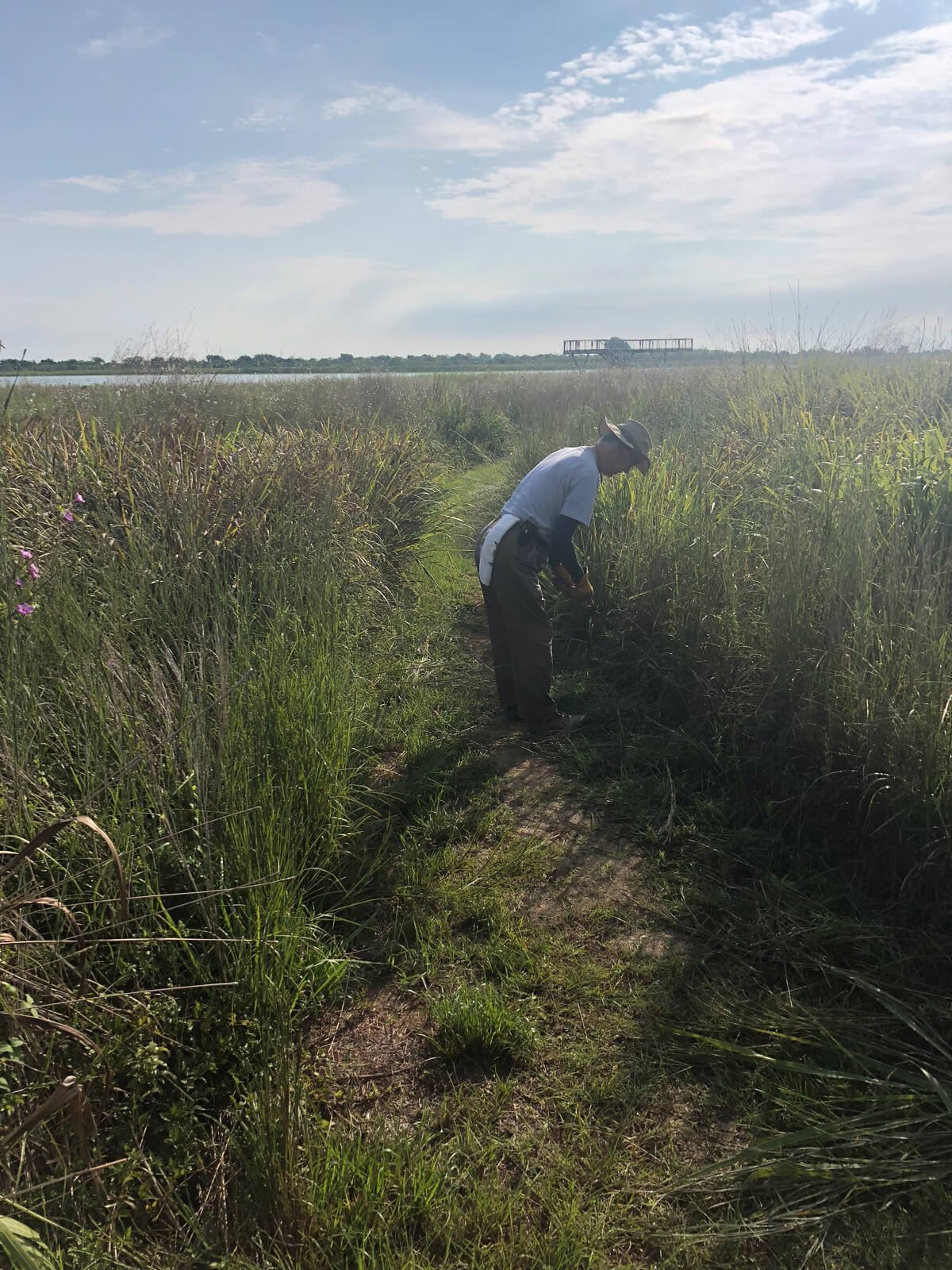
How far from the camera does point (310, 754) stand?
3039 mm

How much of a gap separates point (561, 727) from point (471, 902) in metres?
1.64

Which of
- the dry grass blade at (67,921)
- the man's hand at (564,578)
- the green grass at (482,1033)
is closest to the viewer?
the dry grass blade at (67,921)

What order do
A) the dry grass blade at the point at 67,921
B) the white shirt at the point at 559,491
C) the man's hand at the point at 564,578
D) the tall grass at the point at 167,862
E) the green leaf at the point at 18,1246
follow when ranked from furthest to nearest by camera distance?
the man's hand at the point at 564,578
the white shirt at the point at 559,491
the tall grass at the point at 167,862
the dry grass blade at the point at 67,921
the green leaf at the point at 18,1246

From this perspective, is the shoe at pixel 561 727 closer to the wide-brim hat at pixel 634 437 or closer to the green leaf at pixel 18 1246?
the wide-brim hat at pixel 634 437

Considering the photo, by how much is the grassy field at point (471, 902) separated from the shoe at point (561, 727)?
0.33 feet

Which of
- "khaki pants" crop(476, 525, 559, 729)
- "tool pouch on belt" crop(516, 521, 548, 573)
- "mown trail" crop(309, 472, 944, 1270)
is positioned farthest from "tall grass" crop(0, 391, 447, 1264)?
"tool pouch on belt" crop(516, 521, 548, 573)

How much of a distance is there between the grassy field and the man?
0.97 ft

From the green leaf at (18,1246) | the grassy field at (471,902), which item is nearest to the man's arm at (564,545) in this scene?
the grassy field at (471,902)

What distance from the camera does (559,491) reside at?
4.41 metres

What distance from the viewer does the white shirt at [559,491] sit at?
4.33 metres

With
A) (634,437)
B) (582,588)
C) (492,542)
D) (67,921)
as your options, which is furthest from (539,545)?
(67,921)

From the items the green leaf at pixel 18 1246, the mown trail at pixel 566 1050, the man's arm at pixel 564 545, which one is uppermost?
the man's arm at pixel 564 545

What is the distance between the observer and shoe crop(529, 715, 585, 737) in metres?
4.38

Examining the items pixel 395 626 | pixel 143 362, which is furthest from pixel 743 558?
pixel 143 362
